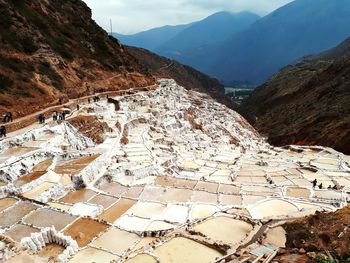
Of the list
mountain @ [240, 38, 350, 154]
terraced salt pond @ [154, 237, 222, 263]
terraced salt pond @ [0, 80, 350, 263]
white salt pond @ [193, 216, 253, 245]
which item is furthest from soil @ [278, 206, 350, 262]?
mountain @ [240, 38, 350, 154]

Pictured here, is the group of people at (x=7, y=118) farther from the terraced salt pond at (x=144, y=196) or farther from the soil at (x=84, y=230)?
the soil at (x=84, y=230)

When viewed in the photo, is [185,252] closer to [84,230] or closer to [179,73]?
[84,230]

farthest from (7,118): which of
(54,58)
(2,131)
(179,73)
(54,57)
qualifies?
(179,73)

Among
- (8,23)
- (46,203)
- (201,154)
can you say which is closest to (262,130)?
(201,154)

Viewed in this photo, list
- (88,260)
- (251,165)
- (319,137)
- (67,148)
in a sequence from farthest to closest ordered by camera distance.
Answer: (319,137) → (251,165) → (67,148) → (88,260)

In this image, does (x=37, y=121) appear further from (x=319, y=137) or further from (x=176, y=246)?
(x=319, y=137)

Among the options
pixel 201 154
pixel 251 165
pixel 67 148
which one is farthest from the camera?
pixel 201 154
